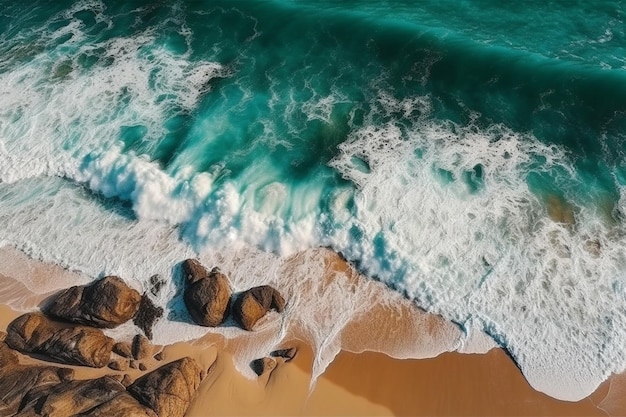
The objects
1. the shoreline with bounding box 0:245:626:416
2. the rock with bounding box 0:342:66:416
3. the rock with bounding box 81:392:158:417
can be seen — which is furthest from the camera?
the shoreline with bounding box 0:245:626:416

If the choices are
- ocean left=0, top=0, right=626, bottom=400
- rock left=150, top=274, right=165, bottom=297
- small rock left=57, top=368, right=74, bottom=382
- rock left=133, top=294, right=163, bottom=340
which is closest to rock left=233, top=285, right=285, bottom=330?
ocean left=0, top=0, right=626, bottom=400

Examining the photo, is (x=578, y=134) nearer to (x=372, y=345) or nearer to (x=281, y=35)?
(x=372, y=345)

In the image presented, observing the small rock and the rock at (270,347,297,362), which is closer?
the small rock

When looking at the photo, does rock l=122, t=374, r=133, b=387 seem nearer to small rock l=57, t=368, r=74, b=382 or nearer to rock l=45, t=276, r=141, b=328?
small rock l=57, t=368, r=74, b=382

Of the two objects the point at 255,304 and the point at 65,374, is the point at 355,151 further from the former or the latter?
the point at 65,374

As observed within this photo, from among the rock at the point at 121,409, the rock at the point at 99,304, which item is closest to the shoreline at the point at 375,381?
the rock at the point at 121,409

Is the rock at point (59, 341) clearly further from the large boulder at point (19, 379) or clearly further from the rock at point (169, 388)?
the rock at point (169, 388)
